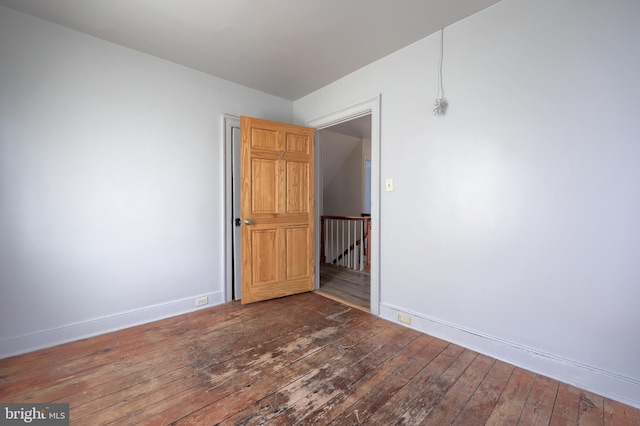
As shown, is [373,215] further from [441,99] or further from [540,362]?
[540,362]

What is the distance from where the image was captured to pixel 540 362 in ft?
6.00

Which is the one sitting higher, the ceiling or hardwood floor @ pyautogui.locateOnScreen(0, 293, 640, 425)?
the ceiling

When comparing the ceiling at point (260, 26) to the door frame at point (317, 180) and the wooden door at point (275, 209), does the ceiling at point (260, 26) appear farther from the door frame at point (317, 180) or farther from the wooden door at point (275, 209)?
the wooden door at point (275, 209)

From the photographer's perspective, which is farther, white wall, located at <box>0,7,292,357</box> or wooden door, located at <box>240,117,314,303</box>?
wooden door, located at <box>240,117,314,303</box>

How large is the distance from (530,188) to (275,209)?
2421 mm

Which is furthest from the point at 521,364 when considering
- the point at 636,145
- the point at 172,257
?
the point at 172,257

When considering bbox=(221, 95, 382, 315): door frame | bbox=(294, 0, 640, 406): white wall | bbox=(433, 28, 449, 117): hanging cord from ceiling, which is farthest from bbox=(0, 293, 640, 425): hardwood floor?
bbox=(433, 28, 449, 117): hanging cord from ceiling

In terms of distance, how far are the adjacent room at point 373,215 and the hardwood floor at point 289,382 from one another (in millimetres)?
16

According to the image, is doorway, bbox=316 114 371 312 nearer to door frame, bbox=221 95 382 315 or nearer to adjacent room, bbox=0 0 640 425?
door frame, bbox=221 95 382 315

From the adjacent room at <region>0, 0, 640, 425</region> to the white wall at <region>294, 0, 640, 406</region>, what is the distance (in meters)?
0.01

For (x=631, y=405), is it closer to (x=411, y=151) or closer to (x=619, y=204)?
(x=619, y=204)

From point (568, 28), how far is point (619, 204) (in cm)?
114

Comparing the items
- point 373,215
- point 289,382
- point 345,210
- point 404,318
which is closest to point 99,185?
point 289,382

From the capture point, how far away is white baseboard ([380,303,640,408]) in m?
1.57
